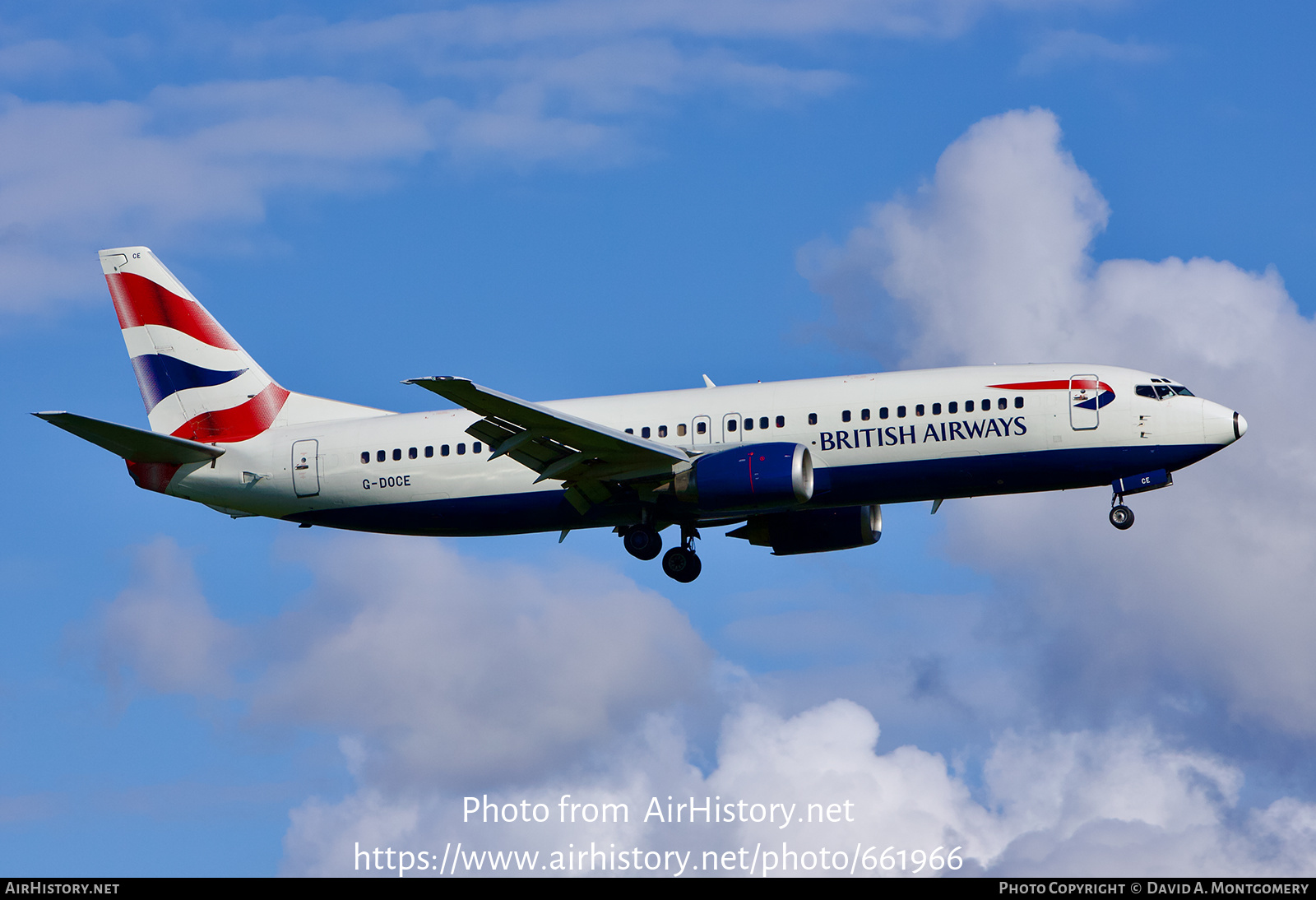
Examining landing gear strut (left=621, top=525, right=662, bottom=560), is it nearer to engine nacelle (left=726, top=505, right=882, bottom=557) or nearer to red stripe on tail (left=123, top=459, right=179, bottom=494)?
engine nacelle (left=726, top=505, right=882, bottom=557)

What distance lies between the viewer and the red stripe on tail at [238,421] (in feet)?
160

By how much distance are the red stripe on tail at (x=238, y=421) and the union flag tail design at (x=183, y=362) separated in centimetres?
3

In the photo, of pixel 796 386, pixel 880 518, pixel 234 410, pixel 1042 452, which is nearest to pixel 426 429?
pixel 234 410

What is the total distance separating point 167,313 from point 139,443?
21.7ft

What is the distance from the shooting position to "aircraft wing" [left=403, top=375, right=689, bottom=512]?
132 feet

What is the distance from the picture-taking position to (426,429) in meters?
46.7

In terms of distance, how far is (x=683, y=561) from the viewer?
47188 millimetres

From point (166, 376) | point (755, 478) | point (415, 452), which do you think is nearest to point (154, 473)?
point (166, 376)

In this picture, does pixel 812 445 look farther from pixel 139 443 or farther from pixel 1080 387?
pixel 139 443

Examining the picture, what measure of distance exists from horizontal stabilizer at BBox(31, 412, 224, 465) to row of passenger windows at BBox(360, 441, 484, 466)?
4818 mm

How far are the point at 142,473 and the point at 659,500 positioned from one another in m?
16.4

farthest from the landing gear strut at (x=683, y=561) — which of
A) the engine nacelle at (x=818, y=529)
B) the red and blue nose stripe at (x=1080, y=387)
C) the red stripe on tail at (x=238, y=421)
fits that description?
the red stripe on tail at (x=238, y=421)

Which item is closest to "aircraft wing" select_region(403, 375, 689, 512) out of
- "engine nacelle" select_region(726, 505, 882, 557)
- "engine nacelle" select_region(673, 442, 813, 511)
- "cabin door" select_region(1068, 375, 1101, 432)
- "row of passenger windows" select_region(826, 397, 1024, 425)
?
"engine nacelle" select_region(673, 442, 813, 511)
